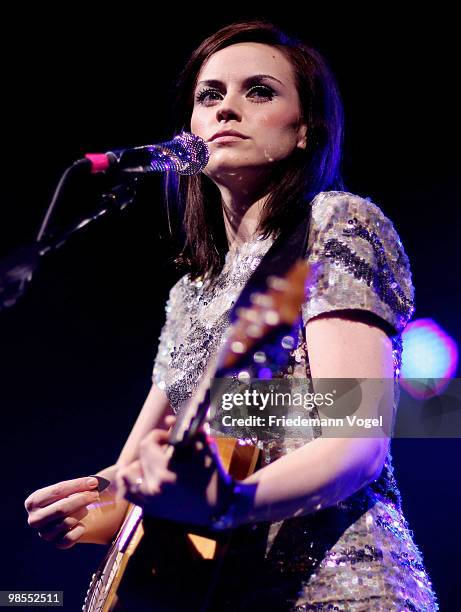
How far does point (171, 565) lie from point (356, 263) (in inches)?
28.4

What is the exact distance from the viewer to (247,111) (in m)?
1.78

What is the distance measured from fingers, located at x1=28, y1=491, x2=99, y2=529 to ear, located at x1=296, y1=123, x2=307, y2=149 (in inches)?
47.3

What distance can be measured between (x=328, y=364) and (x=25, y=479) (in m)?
2.23

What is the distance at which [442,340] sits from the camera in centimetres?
260

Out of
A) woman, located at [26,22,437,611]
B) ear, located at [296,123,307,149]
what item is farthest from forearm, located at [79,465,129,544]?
ear, located at [296,123,307,149]

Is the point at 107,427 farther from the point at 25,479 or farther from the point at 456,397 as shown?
the point at 456,397

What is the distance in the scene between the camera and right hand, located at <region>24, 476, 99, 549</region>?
1.61 m

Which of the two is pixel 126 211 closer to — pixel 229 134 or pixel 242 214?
pixel 242 214

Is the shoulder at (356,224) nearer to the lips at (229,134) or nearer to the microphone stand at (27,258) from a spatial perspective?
the lips at (229,134)

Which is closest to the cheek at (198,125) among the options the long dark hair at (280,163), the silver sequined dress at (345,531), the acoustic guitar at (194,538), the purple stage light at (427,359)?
the long dark hair at (280,163)

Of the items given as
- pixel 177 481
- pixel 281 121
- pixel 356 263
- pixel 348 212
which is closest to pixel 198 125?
pixel 281 121

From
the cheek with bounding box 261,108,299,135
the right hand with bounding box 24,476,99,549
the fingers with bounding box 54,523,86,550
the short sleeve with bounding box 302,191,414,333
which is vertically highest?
the cheek with bounding box 261,108,299,135

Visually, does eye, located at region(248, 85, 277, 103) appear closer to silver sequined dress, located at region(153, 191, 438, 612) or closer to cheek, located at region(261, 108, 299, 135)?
cheek, located at region(261, 108, 299, 135)

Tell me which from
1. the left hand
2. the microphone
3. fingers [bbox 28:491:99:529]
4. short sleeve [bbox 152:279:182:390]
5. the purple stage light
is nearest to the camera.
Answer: the left hand
